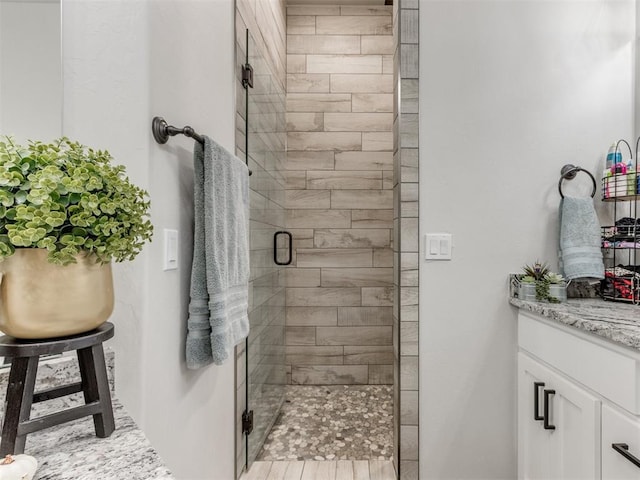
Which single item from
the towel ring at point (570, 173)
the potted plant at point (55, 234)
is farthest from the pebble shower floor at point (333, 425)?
the potted plant at point (55, 234)

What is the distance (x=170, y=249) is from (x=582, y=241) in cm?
161

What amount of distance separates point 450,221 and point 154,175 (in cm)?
121

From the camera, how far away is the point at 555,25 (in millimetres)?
1634

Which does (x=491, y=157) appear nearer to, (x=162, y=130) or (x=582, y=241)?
(x=582, y=241)

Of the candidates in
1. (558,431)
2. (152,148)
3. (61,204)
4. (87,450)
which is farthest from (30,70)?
(558,431)

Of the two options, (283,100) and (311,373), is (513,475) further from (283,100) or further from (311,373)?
(283,100)

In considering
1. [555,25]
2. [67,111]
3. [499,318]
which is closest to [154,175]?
[67,111]

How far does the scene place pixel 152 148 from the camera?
3.28 ft

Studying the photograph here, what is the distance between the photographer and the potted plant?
21.9 inches

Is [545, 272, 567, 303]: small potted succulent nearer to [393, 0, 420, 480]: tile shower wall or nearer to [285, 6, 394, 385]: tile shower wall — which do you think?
[393, 0, 420, 480]: tile shower wall

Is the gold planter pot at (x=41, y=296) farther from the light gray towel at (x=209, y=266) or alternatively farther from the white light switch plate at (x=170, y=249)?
the light gray towel at (x=209, y=266)

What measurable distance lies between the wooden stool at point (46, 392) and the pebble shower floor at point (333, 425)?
163 centimetres

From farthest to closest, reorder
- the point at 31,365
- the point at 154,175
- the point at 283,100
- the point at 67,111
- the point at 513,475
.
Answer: the point at 283,100
the point at 513,475
the point at 154,175
the point at 67,111
the point at 31,365

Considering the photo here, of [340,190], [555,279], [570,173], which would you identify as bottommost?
[555,279]
